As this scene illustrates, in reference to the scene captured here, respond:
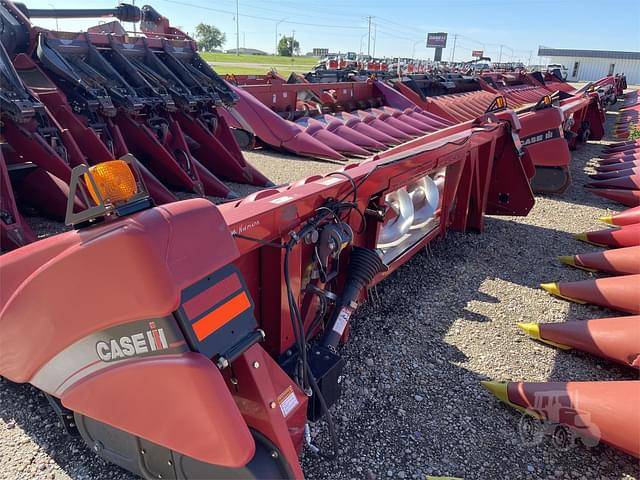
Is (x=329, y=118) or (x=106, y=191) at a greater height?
(x=106, y=191)

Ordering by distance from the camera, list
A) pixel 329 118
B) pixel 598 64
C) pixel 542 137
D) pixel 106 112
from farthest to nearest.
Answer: pixel 598 64 < pixel 329 118 < pixel 542 137 < pixel 106 112

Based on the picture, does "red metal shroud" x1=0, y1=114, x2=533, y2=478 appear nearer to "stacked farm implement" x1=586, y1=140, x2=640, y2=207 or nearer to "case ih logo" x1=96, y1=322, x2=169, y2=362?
"case ih logo" x1=96, y1=322, x2=169, y2=362

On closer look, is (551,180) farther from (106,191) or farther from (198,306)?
(106,191)

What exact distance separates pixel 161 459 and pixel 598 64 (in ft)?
210

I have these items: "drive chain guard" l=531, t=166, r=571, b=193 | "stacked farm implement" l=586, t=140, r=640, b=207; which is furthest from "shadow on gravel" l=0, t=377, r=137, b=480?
"stacked farm implement" l=586, t=140, r=640, b=207

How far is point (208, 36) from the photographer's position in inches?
4067

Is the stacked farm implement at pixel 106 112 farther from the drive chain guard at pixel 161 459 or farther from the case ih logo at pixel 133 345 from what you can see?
the case ih logo at pixel 133 345

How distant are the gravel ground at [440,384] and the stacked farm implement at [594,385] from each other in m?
0.07

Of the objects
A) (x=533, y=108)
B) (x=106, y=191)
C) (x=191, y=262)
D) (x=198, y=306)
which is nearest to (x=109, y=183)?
(x=106, y=191)

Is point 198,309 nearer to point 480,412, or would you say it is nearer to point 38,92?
point 480,412

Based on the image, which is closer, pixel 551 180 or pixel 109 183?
pixel 109 183

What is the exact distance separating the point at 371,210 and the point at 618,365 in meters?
1.55

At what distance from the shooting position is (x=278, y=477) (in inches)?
55.8

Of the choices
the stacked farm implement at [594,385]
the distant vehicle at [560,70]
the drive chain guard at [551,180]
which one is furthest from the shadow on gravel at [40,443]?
the distant vehicle at [560,70]
